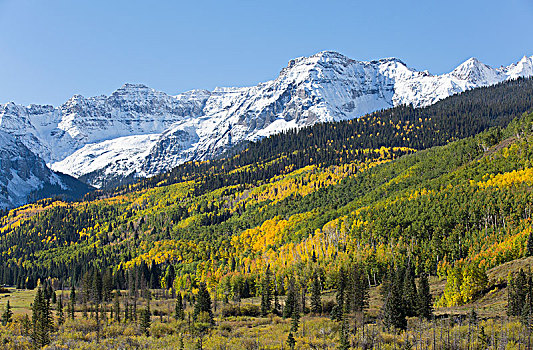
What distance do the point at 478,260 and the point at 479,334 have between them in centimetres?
5803

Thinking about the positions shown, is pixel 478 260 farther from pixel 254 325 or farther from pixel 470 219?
pixel 254 325

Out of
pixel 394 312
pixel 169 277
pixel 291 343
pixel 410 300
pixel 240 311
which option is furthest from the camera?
pixel 169 277

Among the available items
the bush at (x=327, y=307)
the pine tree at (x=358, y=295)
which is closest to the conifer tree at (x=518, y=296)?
the pine tree at (x=358, y=295)

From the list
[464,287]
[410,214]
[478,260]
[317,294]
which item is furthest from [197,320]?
[410,214]

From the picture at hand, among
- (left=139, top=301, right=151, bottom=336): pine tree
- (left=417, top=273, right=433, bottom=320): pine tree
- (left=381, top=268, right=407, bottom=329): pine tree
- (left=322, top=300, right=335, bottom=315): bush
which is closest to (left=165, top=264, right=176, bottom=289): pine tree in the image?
(left=322, top=300, right=335, bottom=315): bush

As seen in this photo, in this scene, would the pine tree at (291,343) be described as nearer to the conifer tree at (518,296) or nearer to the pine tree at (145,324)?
the pine tree at (145,324)

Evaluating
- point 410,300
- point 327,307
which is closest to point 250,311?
point 327,307

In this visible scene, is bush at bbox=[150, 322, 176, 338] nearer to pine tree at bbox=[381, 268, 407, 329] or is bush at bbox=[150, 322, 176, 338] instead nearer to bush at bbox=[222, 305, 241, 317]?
bush at bbox=[222, 305, 241, 317]

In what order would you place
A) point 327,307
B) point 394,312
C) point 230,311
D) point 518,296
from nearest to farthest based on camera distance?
point 518,296, point 394,312, point 327,307, point 230,311

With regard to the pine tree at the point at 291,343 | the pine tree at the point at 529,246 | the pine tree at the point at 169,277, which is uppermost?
the pine tree at the point at 529,246

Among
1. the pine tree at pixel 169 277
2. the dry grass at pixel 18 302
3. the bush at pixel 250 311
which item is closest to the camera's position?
the bush at pixel 250 311

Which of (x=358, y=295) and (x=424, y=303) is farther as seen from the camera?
(x=358, y=295)

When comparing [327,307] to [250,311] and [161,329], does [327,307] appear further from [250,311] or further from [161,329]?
[161,329]

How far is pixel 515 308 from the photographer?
3391 inches
